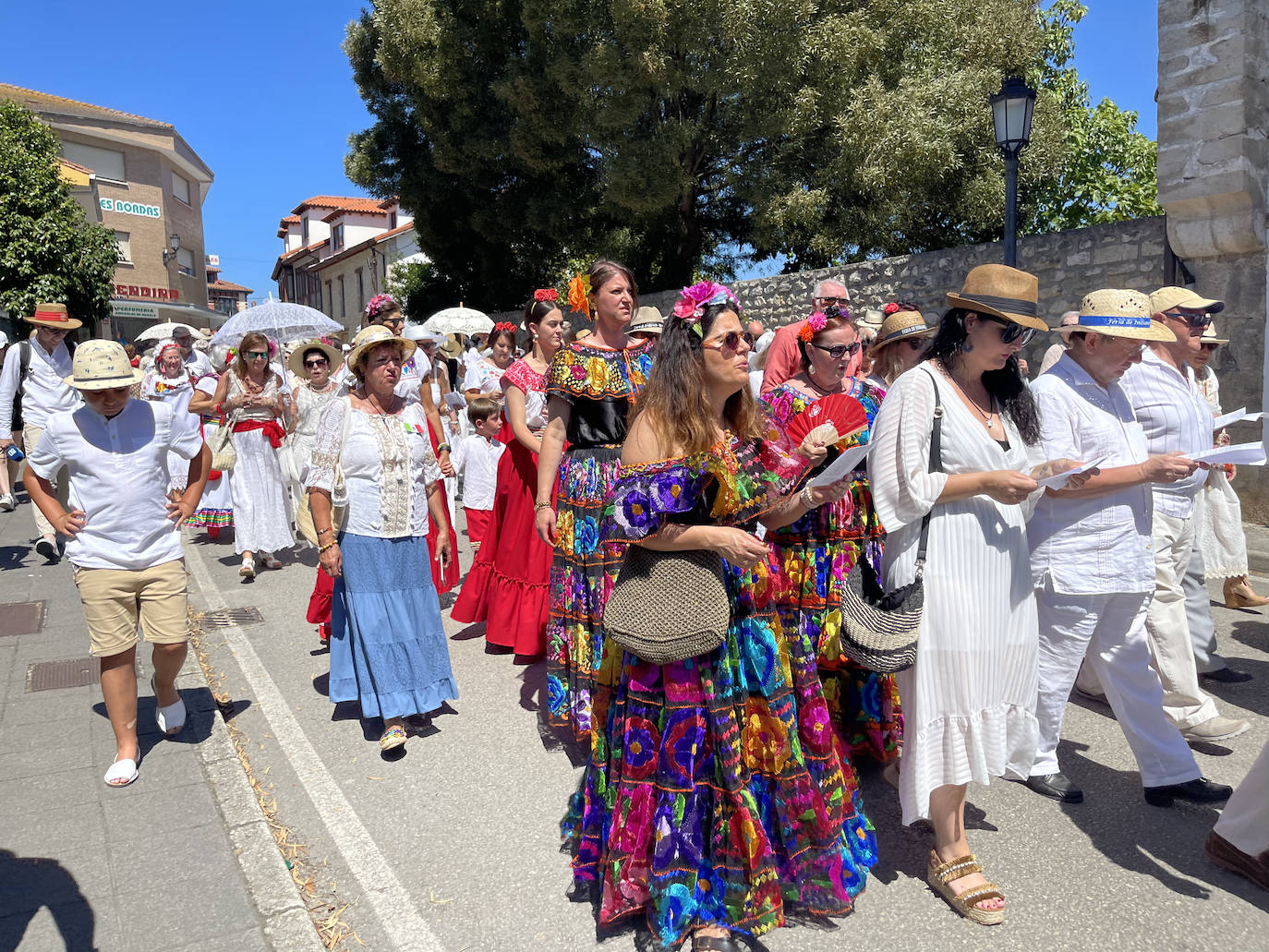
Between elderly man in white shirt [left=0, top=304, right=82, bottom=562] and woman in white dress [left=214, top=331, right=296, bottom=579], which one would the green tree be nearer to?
elderly man in white shirt [left=0, top=304, right=82, bottom=562]

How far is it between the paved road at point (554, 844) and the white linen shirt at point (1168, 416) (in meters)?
1.17

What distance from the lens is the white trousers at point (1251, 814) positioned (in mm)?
3215

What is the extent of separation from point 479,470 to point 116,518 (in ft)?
13.1

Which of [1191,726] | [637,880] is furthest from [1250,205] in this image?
[637,880]

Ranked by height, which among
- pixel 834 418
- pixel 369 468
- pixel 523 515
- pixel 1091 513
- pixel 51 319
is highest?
pixel 51 319

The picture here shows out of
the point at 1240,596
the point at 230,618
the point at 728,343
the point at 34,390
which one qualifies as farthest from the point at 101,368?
the point at 1240,596

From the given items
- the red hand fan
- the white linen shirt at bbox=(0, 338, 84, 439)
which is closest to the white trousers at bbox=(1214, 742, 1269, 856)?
the red hand fan

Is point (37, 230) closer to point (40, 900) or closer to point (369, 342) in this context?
point (369, 342)

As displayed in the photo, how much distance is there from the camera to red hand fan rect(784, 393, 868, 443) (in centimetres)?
327

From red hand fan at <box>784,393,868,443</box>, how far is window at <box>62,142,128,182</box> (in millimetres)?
45217

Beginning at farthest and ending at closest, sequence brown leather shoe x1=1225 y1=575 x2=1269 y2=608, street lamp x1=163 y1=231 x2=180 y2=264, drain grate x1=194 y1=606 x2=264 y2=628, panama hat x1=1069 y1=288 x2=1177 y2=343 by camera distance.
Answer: street lamp x1=163 y1=231 x2=180 y2=264, drain grate x1=194 y1=606 x2=264 y2=628, brown leather shoe x1=1225 y1=575 x2=1269 y2=608, panama hat x1=1069 y1=288 x2=1177 y2=343

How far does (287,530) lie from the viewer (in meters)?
9.13

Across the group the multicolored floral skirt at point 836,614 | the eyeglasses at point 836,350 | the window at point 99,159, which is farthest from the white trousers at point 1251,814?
the window at point 99,159

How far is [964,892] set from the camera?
3125mm
